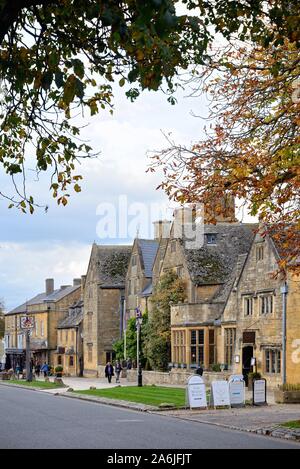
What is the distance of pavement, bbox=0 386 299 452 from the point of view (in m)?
18.6

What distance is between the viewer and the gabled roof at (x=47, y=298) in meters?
97.1

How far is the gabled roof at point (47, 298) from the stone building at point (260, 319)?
4831cm

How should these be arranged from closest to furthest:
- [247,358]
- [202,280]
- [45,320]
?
[247,358] → [202,280] → [45,320]

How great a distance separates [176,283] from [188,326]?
5982mm

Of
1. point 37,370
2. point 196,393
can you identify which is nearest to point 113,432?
point 196,393

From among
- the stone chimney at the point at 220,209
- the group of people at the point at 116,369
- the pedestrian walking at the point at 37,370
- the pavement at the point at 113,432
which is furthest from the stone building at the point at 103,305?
the stone chimney at the point at 220,209

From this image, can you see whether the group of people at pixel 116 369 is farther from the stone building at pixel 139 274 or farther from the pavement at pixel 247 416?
the pavement at pixel 247 416

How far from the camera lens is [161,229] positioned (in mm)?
76375

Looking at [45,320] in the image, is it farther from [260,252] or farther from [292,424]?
[292,424]

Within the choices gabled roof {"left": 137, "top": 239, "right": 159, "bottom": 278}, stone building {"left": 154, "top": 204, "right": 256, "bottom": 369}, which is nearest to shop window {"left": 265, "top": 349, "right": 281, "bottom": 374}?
stone building {"left": 154, "top": 204, "right": 256, "bottom": 369}

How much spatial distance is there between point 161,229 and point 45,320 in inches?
1052

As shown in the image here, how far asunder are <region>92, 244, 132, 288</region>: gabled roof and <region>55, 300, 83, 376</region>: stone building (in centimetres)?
762

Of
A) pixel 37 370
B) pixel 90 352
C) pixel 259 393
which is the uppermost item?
pixel 259 393

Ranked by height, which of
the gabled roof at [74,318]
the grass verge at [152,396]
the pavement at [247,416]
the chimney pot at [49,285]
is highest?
the chimney pot at [49,285]
